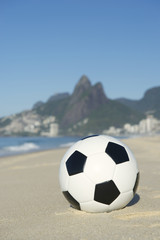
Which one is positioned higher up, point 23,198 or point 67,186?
point 67,186

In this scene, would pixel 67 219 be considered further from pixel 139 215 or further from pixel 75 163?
pixel 139 215

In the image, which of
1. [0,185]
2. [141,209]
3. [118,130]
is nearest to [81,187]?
[141,209]

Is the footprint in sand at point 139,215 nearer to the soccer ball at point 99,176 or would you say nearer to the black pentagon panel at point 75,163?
the soccer ball at point 99,176

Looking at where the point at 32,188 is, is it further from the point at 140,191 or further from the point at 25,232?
the point at 25,232

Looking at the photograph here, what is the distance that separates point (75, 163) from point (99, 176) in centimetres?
43

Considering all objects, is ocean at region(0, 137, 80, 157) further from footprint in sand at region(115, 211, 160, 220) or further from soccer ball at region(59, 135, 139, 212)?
footprint in sand at region(115, 211, 160, 220)

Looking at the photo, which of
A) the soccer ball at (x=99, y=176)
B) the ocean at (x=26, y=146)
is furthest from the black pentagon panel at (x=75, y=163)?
the ocean at (x=26, y=146)

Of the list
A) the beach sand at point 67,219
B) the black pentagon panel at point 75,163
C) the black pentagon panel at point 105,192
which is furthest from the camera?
the black pentagon panel at point 75,163

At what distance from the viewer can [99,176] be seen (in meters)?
4.15

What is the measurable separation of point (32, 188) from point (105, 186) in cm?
309

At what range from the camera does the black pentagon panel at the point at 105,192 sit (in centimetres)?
413

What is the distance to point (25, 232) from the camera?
361cm

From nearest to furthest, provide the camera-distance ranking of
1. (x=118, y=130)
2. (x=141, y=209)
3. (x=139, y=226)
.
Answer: (x=139, y=226) < (x=141, y=209) < (x=118, y=130)

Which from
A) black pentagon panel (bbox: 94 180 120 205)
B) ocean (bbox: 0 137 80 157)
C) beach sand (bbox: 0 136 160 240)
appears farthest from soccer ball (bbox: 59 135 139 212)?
ocean (bbox: 0 137 80 157)
